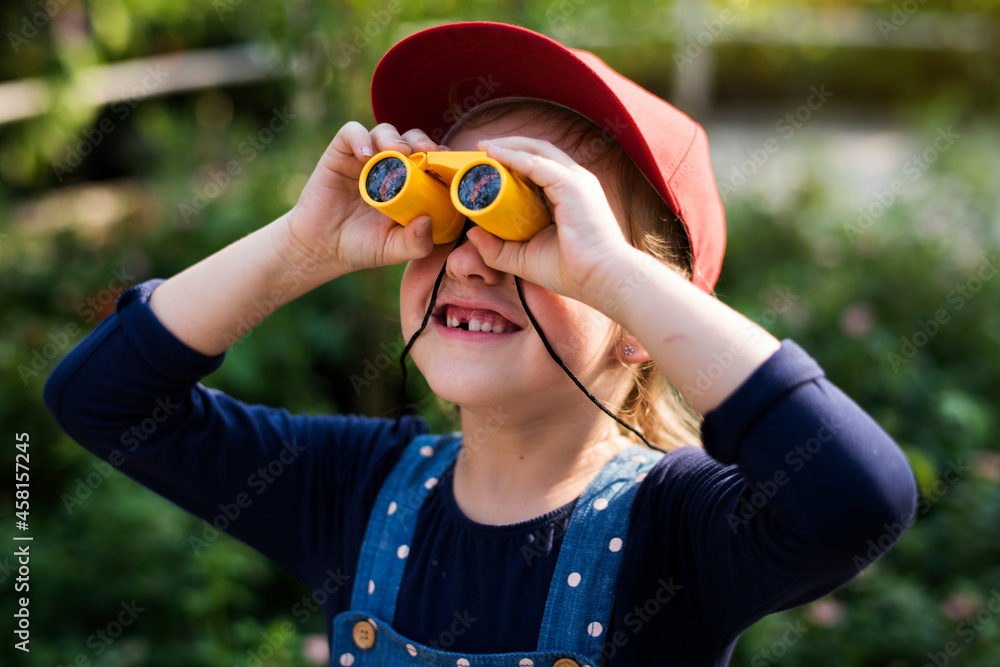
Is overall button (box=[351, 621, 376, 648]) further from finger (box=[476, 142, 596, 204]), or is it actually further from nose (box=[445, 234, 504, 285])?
finger (box=[476, 142, 596, 204])

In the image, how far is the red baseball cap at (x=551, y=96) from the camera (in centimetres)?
128

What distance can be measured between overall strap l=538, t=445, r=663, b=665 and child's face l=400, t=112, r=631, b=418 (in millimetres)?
182

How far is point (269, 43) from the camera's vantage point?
10.8 feet

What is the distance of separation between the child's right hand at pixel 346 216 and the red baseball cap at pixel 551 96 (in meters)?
0.14

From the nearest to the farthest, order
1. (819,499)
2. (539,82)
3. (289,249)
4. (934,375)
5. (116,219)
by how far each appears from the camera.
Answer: (819,499) < (539,82) < (289,249) < (934,375) < (116,219)

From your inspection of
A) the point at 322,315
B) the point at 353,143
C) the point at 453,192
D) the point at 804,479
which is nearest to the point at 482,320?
the point at 453,192

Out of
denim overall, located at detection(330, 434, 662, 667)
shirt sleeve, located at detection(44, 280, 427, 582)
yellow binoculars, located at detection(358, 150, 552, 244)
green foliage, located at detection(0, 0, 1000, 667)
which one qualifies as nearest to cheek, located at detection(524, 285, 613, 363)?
yellow binoculars, located at detection(358, 150, 552, 244)

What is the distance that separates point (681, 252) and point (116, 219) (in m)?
3.92

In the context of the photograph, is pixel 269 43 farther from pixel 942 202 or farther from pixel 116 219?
pixel 942 202

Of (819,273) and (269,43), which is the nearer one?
Answer: (269,43)

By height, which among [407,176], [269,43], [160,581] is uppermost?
[407,176]

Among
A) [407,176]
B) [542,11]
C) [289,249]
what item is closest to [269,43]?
[542,11]

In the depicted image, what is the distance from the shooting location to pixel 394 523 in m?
1.48

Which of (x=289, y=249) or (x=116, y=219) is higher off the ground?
(x=289, y=249)
